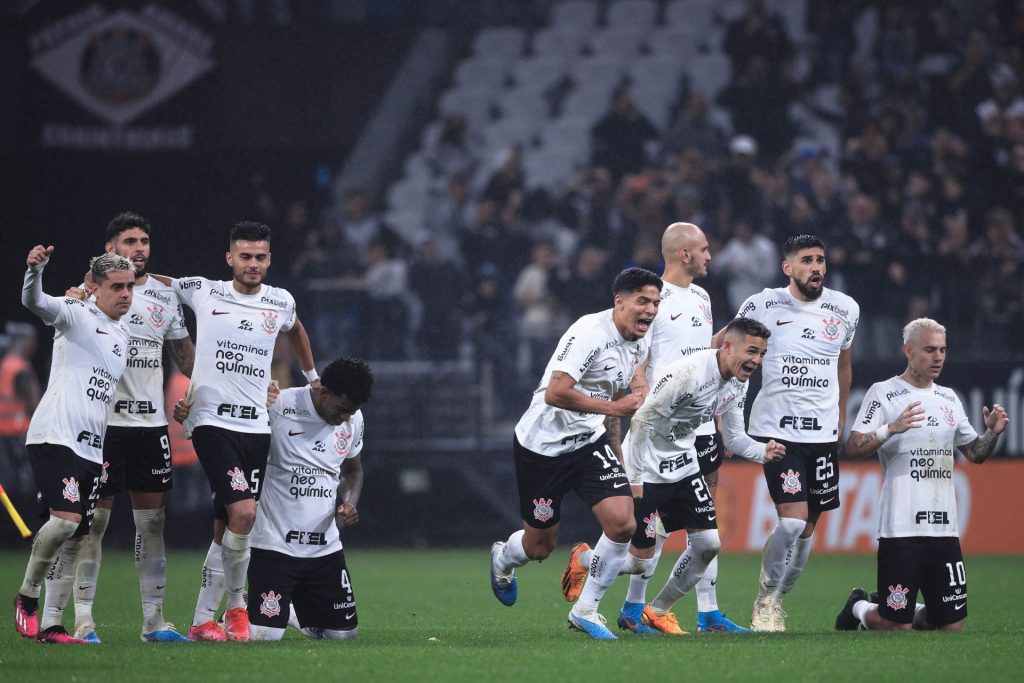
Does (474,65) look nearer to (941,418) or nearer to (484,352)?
(484,352)

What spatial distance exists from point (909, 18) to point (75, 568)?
56.9 ft

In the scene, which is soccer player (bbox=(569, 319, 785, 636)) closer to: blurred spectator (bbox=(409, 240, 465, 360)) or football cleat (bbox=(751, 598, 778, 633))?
football cleat (bbox=(751, 598, 778, 633))

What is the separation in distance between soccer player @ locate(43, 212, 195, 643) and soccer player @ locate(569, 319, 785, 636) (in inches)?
110

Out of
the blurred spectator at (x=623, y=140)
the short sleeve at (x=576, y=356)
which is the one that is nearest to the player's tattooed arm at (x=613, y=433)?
the short sleeve at (x=576, y=356)

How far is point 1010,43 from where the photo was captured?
2269 cm

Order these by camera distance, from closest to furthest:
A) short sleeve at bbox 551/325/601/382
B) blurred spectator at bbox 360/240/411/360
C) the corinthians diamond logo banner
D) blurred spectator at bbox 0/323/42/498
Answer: short sleeve at bbox 551/325/601/382, blurred spectator at bbox 0/323/42/498, blurred spectator at bbox 360/240/411/360, the corinthians diamond logo banner

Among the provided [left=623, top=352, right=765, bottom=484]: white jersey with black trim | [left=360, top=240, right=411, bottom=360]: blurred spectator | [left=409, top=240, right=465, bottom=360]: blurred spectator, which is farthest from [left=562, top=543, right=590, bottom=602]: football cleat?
[left=360, top=240, right=411, bottom=360]: blurred spectator

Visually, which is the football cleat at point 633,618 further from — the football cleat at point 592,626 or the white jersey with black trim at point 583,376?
the white jersey with black trim at point 583,376

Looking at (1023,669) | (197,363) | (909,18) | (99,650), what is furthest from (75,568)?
(909,18)

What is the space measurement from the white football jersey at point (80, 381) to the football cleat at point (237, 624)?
127 centimetres

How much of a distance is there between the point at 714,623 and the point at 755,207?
1071 centimetres

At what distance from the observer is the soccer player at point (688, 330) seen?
33.7ft

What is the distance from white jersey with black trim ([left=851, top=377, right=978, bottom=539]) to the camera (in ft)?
33.1

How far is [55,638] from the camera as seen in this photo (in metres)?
8.96
